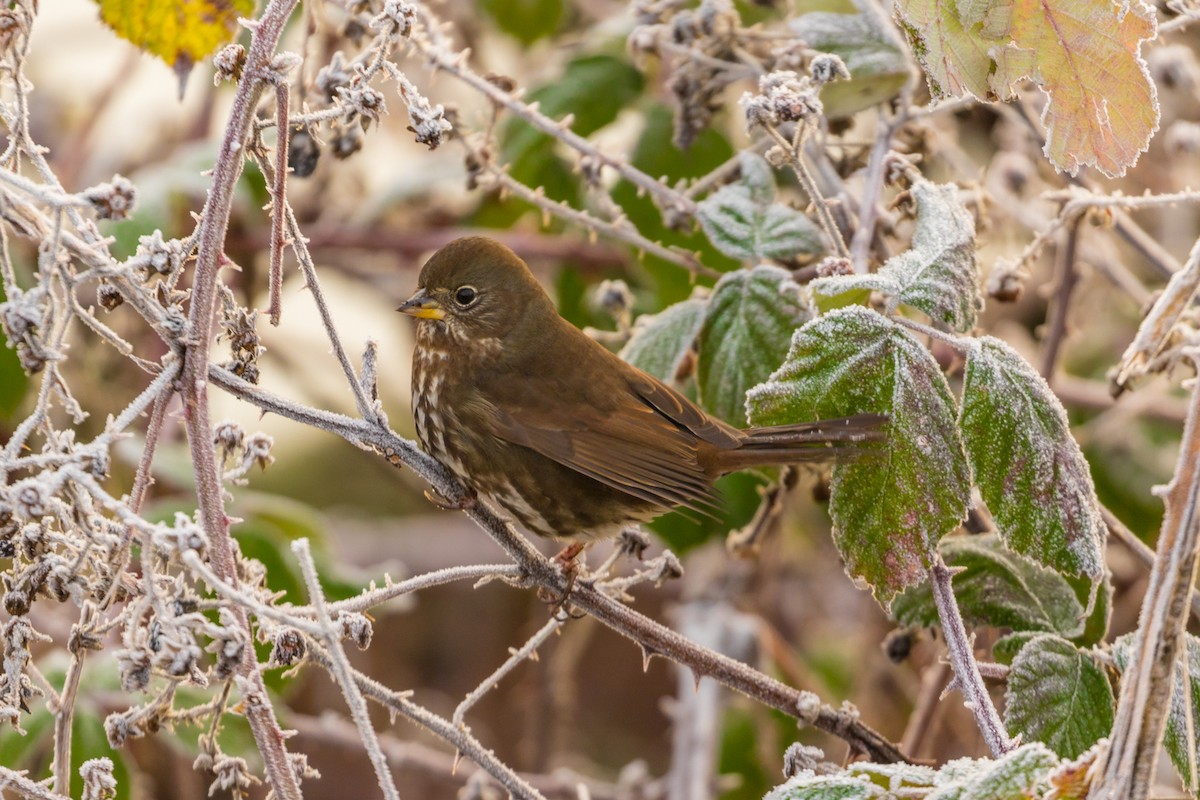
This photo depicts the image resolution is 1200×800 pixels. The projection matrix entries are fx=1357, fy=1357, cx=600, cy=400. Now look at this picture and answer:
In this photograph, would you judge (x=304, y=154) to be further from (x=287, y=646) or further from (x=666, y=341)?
(x=287, y=646)

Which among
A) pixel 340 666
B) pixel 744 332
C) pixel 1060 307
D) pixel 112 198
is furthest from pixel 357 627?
pixel 1060 307

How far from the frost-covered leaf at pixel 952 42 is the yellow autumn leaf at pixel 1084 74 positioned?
0.08 feet

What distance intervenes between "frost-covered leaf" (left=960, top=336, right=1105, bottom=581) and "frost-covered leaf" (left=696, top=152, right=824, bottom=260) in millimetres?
587

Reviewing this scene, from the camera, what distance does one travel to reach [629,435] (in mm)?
2891

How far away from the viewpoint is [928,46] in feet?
6.44

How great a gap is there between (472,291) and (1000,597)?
139cm

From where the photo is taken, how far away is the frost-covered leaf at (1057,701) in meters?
1.94

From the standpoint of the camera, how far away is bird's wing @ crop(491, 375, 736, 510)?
106 inches

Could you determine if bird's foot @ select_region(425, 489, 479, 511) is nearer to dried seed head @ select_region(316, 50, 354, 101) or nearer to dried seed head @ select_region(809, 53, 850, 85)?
dried seed head @ select_region(316, 50, 354, 101)

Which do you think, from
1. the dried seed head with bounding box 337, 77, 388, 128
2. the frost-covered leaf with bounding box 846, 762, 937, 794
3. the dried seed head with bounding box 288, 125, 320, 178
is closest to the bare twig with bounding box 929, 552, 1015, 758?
the frost-covered leaf with bounding box 846, 762, 937, 794

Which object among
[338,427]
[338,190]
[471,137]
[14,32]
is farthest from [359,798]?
[14,32]

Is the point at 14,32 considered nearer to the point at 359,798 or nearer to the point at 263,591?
the point at 263,591

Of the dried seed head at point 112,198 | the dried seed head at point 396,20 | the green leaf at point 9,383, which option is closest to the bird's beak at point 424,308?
the green leaf at point 9,383

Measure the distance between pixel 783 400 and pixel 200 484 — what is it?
2.63ft
